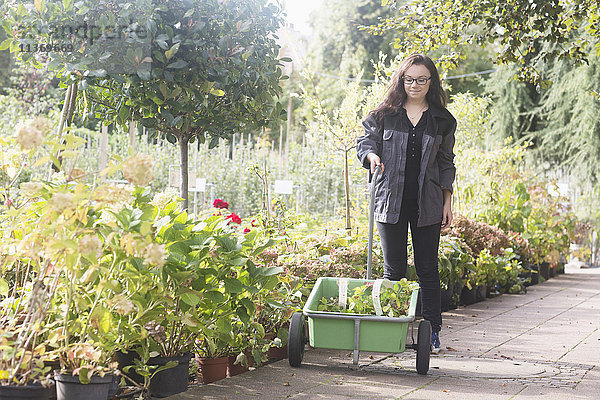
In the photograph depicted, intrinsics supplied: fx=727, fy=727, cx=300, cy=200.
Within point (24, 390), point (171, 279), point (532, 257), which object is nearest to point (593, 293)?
point (532, 257)

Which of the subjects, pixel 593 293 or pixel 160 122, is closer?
pixel 160 122

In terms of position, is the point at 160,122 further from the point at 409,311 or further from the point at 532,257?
the point at 532,257

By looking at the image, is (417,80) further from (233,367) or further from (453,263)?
(453,263)

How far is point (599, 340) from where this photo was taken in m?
4.41

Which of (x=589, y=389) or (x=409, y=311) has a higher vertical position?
(x=409, y=311)

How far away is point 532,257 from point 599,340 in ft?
12.0

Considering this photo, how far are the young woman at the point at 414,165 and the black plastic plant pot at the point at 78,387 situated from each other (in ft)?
5.54

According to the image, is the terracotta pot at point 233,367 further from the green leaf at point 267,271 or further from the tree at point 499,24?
the tree at point 499,24

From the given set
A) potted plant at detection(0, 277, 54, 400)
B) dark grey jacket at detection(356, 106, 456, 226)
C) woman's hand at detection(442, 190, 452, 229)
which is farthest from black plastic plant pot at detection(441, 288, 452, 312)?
potted plant at detection(0, 277, 54, 400)

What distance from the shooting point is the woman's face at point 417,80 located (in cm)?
352

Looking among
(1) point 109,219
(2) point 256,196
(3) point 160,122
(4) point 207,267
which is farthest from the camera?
(2) point 256,196

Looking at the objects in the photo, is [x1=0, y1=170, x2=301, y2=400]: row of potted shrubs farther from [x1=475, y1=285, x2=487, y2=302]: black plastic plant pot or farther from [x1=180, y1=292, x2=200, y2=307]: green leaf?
[x1=475, y1=285, x2=487, y2=302]: black plastic plant pot

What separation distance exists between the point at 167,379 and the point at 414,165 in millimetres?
1561

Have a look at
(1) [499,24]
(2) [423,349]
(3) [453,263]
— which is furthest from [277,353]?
(1) [499,24]
